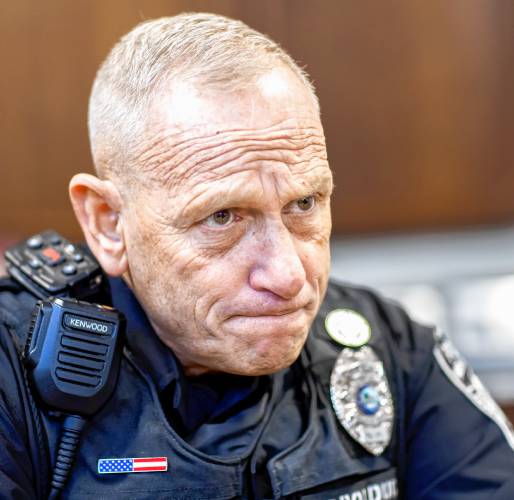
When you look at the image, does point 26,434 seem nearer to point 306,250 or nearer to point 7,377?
point 7,377

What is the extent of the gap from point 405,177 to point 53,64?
112 centimetres

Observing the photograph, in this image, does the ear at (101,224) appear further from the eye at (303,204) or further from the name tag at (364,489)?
the name tag at (364,489)

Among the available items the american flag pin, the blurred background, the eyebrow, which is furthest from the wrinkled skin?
the blurred background

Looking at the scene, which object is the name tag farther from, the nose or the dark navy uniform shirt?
the nose

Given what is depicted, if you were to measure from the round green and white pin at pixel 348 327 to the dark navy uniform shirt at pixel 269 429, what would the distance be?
0.04 ft

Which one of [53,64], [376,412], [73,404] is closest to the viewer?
[73,404]

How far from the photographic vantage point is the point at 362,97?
113 inches

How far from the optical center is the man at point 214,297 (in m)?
1.23

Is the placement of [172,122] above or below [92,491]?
above

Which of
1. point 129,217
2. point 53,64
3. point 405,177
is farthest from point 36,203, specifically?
point 129,217

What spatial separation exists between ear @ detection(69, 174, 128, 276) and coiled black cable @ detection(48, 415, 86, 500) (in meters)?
0.24

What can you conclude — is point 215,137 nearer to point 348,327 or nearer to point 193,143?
point 193,143

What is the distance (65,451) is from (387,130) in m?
1.92

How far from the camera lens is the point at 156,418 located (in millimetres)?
1291
